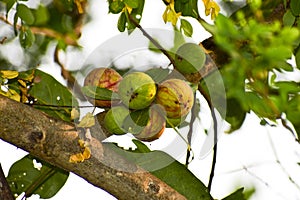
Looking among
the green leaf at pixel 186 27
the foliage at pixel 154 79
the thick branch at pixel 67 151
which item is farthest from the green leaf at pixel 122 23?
the thick branch at pixel 67 151

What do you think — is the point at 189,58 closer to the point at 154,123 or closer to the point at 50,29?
the point at 154,123

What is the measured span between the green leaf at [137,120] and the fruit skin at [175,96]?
0.08 ft

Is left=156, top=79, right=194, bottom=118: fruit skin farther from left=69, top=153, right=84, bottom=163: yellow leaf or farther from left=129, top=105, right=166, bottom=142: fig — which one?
left=69, top=153, right=84, bottom=163: yellow leaf

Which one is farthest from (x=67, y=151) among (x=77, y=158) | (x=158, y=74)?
(x=158, y=74)

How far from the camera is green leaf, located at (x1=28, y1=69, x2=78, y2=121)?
114 centimetres

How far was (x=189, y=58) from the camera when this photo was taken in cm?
101

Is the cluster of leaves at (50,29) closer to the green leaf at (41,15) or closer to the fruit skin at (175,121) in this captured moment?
the green leaf at (41,15)

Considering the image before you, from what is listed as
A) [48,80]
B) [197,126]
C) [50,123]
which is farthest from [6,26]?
[50,123]

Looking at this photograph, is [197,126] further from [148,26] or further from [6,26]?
[6,26]

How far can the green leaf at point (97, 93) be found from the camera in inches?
36.1

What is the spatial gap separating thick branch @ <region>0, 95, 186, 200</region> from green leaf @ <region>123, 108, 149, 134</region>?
9cm

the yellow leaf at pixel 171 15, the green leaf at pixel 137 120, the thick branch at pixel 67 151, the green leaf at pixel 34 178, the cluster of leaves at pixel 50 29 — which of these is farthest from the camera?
the cluster of leaves at pixel 50 29

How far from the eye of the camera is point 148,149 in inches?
38.7

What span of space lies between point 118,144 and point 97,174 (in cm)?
17
